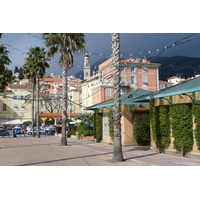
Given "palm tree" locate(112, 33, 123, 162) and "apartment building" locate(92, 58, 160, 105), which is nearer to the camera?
"palm tree" locate(112, 33, 123, 162)

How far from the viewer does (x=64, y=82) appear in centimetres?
2084

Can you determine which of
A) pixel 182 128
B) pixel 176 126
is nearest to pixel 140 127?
pixel 176 126

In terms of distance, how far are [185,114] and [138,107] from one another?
704cm

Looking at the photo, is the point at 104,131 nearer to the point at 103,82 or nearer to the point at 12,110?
the point at 103,82

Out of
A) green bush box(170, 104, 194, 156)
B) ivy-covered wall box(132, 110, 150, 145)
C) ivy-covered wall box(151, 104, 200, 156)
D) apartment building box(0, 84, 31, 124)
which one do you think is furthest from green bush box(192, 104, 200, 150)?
apartment building box(0, 84, 31, 124)

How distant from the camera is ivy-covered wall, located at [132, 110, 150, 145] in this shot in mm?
18906

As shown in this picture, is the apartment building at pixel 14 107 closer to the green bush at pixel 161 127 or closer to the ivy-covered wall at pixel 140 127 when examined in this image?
the ivy-covered wall at pixel 140 127

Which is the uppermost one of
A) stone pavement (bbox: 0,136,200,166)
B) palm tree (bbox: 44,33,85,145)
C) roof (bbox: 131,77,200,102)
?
palm tree (bbox: 44,33,85,145)

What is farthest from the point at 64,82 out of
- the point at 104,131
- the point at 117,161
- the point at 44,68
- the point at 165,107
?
the point at 44,68

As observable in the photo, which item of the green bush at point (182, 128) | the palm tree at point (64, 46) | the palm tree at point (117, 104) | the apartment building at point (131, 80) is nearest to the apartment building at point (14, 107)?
the apartment building at point (131, 80)

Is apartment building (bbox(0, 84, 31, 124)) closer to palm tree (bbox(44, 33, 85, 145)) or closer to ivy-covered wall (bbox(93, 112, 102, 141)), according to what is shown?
ivy-covered wall (bbox(93, 112, 102, 141))

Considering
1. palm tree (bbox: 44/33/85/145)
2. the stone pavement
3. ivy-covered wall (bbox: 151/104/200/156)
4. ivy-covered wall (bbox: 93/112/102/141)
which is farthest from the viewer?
ivy-covered wall (bbox: 93/112/102/141)

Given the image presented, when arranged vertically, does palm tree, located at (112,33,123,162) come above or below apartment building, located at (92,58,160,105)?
below

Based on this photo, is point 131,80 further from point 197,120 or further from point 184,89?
point 197,120
